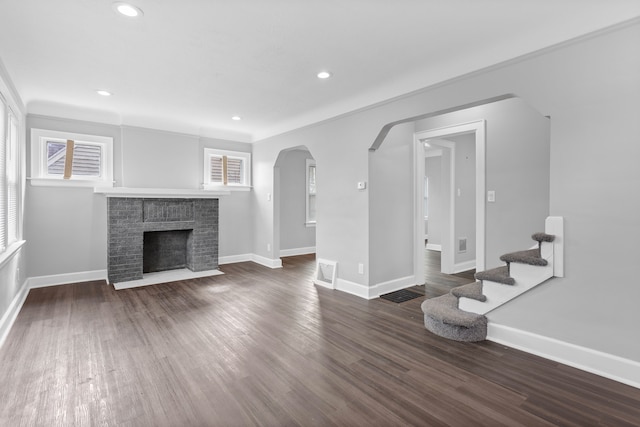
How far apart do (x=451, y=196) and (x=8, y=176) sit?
5.91 meters

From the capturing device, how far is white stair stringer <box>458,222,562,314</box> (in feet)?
8.16

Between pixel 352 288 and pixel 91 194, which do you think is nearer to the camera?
pixel 352 288

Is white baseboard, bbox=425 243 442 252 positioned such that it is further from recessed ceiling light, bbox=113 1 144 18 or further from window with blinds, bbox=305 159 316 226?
recessed ceiling light, bbox=113 1 144 18

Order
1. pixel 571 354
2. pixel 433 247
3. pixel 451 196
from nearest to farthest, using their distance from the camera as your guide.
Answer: pixel 571 354 < pixel 451 196 < pixel 433 247

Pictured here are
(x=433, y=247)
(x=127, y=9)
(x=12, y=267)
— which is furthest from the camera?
(x=433, y=247)

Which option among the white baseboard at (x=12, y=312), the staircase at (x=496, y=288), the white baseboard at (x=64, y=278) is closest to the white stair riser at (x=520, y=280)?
the staircase at (x=496, y=288)

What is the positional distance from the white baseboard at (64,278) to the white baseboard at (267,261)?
2556 mm

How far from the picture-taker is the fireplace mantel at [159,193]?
15.3 ft

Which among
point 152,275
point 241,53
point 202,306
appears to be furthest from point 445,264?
point 152,275

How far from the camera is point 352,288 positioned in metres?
4.27

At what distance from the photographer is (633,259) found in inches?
83.6

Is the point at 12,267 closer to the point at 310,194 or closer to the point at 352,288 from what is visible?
the point at 352,288

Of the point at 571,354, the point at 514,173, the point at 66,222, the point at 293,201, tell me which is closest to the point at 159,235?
the point at 66,222

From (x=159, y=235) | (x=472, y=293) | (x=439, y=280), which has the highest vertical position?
(x=159, y=235)
